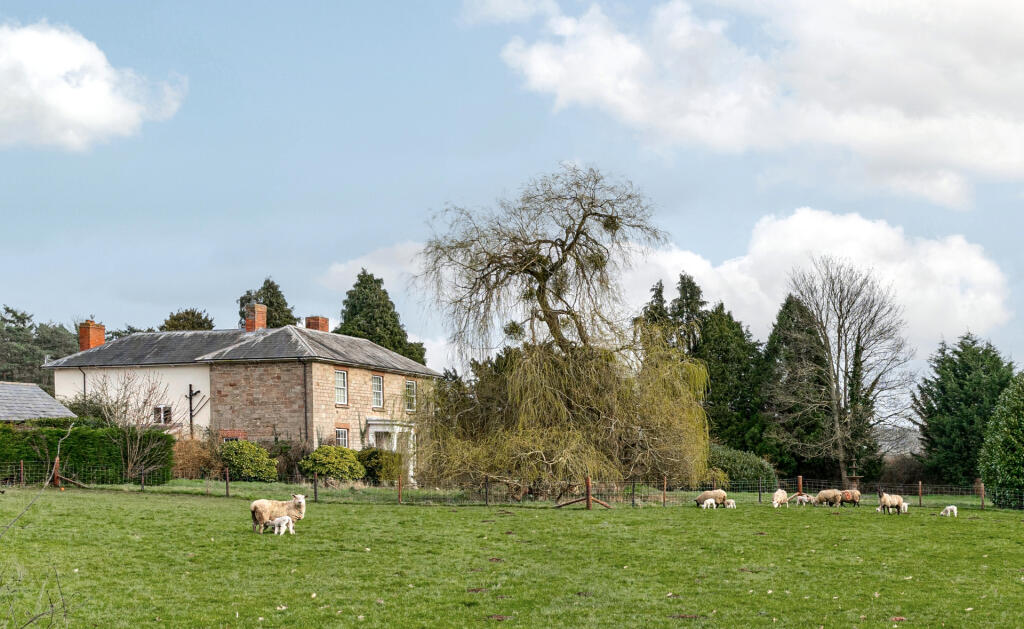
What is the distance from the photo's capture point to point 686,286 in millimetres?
51875

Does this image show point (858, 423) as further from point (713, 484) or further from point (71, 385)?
point (71, 385)

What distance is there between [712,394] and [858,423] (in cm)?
780

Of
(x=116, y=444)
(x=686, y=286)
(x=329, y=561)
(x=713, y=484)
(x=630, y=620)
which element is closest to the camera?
(x=630, y=620)

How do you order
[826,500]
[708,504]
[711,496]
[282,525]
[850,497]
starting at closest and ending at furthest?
[282,525]
[708,504]
[711,496]
[826,500]
[850,497]

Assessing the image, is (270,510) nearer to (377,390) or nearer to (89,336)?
(377,390)

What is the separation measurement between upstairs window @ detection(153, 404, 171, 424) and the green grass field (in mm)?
17779

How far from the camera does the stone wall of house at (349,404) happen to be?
3650 centimetres

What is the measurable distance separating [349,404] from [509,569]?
2597cm

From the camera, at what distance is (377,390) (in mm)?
41969

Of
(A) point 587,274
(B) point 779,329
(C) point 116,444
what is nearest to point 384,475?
(C) point 116,444

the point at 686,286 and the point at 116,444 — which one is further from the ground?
the point at 686,286

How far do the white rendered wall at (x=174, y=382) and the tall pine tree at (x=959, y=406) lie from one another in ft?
112

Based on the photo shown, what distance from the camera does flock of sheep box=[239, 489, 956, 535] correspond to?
1719 cm

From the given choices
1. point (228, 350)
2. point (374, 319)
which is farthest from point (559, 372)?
point (374, 319)
